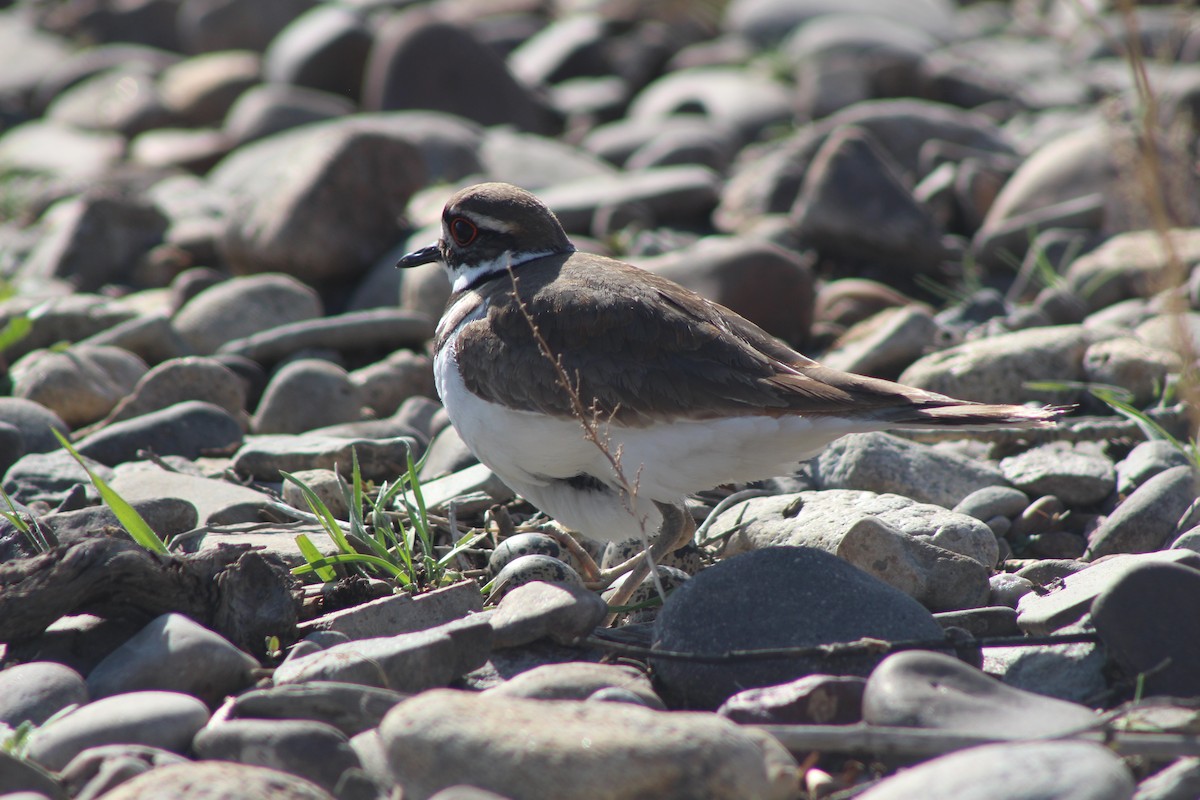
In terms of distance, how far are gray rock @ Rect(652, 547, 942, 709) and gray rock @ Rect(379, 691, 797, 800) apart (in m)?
0.67

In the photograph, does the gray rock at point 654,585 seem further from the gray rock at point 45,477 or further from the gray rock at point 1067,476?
the gray rock at point 45,477

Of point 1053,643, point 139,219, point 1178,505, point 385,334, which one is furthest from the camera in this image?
point 139,219

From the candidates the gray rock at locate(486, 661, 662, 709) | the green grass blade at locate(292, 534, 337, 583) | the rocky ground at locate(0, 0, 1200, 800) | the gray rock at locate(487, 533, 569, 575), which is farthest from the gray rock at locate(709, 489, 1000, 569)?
the green grass blade at locate(292, 534, 337, 583)

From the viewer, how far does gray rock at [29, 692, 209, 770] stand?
352 centimetres

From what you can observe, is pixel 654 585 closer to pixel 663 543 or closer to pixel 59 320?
pixel 663 543

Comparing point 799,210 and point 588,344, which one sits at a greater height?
point 588,344

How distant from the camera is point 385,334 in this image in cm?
773

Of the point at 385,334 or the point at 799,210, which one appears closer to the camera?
the point at 385,334

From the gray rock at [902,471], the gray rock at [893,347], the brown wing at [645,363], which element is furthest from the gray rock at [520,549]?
the gray rock at [893,347]

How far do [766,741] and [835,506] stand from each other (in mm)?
1924

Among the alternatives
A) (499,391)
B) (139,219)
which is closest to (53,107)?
(139,219)

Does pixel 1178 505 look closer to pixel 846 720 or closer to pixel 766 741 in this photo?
pixel 846 720

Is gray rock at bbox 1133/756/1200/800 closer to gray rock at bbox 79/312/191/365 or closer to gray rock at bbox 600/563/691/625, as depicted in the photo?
gray rock at bbox 600/563/691/625

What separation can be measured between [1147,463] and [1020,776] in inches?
119
